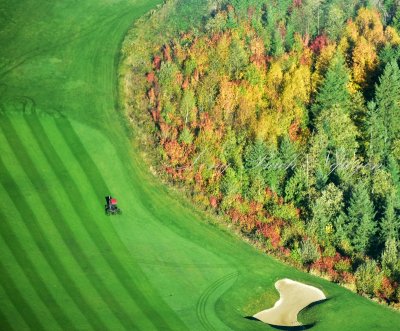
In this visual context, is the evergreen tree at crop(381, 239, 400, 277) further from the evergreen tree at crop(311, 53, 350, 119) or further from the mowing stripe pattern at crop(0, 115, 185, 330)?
the evergreen tree at crop(311, 53, 350, 119)

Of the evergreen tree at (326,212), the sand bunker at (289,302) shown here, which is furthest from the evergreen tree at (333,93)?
the sand bunker at (289,302)

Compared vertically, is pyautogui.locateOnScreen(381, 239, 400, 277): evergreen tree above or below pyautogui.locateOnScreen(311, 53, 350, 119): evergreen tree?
below

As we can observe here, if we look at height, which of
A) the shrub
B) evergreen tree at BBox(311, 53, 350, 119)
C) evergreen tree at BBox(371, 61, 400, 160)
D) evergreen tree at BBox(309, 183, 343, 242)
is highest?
evergreen tree at BBox(311, 53, 350, 119)

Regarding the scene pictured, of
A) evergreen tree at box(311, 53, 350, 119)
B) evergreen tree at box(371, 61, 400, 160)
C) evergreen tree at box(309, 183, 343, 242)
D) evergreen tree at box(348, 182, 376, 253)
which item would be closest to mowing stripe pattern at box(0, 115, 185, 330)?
evergreen tree at box(309, 183, 343, 242)

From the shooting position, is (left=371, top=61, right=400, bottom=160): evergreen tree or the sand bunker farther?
(left=371, top=61, right=400, bottom=160): evergreen tree

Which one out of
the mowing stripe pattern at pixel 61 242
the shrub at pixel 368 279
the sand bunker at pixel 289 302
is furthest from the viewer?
the shrub at pixel 368 279

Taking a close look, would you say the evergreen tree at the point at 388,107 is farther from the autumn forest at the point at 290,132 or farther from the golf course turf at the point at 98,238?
the golf course turf at the point at 98,238

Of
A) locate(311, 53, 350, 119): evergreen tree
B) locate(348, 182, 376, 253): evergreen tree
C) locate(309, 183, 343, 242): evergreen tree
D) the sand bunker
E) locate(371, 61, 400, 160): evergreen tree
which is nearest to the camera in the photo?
the sand bunker

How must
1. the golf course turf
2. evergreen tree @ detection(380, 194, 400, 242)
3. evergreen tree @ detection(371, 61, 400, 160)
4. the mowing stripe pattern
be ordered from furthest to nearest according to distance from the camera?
evergreen tree @ detection(371, 61, 400, 160), evergreen tree @ detection(380, 194, 400, 242), the golf course turf, the mowing stripe pattern
